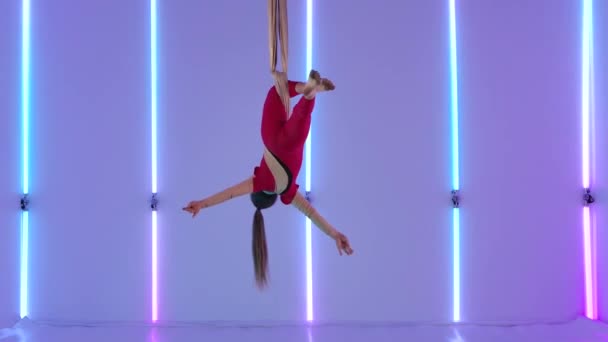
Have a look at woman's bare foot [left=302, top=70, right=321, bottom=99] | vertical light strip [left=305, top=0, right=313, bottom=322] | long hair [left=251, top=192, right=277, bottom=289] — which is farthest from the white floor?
woman's bare foot [left=302, top=70, right=321, bottom=99]

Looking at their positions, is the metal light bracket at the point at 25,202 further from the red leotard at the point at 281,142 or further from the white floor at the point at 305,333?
the red leotard at the point at 281,142

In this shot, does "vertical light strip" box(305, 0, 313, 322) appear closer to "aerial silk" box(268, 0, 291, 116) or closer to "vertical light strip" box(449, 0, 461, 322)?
"vertical light strip" box(449, 0, 461, 322)

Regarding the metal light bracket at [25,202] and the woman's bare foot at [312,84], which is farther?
the metal light bracket at [25,202]

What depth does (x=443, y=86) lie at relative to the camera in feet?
12.2

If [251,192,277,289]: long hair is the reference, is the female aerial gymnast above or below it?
above

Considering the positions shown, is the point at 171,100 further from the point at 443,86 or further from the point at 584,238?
the point at 584,238

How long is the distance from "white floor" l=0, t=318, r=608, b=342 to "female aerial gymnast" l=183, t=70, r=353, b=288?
138cm

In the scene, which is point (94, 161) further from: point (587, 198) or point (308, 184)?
point (587, 198)

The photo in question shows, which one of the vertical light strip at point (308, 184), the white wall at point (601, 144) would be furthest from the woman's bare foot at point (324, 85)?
the white wall at point (601, 144)

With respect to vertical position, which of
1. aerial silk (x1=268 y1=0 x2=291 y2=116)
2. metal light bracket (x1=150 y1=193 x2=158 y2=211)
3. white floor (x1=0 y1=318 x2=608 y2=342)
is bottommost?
white floor (x1=0 y1=318 x2=608 y2=342)

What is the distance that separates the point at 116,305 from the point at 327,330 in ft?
5.14

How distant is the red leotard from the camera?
6.44ft

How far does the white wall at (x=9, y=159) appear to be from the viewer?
3570mm

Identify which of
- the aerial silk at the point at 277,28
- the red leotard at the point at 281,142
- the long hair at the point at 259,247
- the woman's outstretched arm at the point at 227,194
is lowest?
the long hair at the point at 259,247
